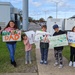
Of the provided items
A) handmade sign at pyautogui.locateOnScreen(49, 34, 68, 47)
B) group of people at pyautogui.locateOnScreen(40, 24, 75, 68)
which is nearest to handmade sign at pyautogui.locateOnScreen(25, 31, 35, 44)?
group of people at pyautogui.locateOnScreen(40, 24, 75, 68)

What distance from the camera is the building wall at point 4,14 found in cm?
3145

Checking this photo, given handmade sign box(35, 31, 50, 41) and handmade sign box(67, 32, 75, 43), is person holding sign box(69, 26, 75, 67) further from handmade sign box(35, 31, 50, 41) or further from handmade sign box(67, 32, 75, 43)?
handmade sign box(35, 31, 50, 41)

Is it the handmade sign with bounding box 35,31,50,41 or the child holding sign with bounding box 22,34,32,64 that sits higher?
the handmade sign with bounding box 35,31,50,41

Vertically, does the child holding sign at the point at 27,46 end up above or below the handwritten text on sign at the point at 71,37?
below

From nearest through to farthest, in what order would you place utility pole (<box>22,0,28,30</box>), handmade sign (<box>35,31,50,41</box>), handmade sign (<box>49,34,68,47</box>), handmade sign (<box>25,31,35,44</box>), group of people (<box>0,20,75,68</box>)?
handmade sign (<box>49,34,68,47</box>) < group of people (<box>0,20,75,68</box>) < handmade sign (<box>35,31,50,41</box>) < handmade sign (<box>25,31,35,44</box>) < utility pole (<box>22,0,28,30</box>)

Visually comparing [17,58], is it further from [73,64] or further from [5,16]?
[5,16]

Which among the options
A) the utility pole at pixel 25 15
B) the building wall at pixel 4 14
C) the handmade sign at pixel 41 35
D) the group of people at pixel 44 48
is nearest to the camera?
the group of people at pixel 44 48

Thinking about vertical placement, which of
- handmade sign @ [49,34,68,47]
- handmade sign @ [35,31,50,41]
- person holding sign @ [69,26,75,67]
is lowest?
person holding sign @ [69,26,75,67]

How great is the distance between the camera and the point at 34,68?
8.73 meters

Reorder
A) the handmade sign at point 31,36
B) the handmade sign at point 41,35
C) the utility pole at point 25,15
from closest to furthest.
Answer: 1. the handmade sign at point 41,35
2. the handmade sign at point 31,36
3. the utility pole at point 25,15

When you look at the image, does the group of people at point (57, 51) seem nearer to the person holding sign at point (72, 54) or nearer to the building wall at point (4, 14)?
the person holding sign at point (72, 54)

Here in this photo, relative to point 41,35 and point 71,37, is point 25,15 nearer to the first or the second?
point 41,35

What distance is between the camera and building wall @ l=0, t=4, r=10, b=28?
31453 millimetres

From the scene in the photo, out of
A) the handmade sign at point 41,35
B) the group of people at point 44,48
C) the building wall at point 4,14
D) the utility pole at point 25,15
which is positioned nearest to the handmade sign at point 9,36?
the group of people at point 44,48
